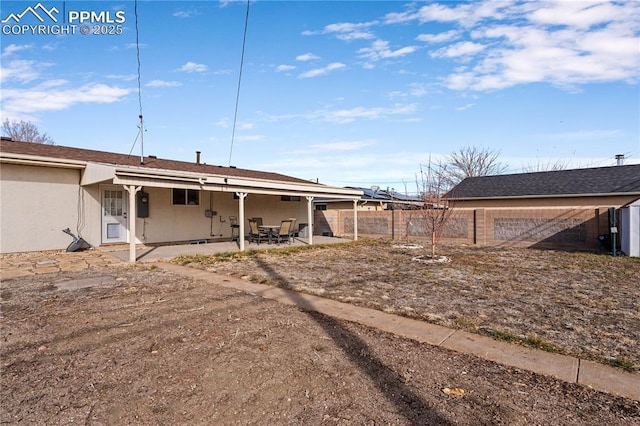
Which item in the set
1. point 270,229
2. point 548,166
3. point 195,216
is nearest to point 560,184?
point 270,229

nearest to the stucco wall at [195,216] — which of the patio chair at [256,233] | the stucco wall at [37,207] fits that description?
the patio chair at [256,233]

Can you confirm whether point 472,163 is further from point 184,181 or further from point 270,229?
point 184,181

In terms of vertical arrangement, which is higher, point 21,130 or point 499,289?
point 21,130

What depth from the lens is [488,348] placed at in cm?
346

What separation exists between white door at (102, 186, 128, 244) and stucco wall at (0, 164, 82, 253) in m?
0.78

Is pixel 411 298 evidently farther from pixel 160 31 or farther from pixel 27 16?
pixel 27 16

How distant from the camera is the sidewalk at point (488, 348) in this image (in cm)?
277

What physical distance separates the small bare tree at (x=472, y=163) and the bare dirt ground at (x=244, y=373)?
34.4 metres

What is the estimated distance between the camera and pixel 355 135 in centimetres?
2069

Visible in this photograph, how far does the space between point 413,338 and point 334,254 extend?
7827 mm

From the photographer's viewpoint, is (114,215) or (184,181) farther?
(114,215)

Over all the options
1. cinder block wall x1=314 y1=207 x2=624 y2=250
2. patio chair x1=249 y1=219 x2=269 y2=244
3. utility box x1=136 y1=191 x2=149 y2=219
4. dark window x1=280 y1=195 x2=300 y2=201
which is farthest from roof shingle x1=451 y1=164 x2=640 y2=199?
utility box x1=136 y1=191 x2=149 y2=219

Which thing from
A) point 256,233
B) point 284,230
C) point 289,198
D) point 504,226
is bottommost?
point 256,233

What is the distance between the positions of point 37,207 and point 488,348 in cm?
1250
